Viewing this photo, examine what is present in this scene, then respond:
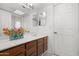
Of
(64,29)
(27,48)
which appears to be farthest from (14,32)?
(64,29)

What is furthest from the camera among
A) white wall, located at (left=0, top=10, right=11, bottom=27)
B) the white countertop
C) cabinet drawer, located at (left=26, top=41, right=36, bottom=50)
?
cabinet drawer, located at (left=26, top=41, right=36, bottom=50)

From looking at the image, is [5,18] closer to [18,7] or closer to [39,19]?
[18,7]

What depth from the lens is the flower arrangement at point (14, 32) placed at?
4.77 ft

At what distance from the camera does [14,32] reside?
154 cm

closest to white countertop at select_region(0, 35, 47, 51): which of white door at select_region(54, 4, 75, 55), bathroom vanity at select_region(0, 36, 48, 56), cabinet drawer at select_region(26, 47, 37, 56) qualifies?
bathroom vanity at select_region(0, 36, 48, 56)

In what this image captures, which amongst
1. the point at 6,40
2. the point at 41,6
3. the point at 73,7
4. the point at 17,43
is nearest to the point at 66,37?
the point at 73,7

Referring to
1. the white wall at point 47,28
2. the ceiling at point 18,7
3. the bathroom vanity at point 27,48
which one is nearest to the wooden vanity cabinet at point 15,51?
the bathroom vanity at point 27,48

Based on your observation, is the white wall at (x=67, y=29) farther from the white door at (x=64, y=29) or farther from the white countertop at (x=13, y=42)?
the white countertop at (x=13, y=42)

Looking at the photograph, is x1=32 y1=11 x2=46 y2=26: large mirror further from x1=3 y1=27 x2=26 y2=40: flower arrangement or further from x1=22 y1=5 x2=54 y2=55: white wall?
x1=3 y1=27 x2=26 y2=40: flower arrangement

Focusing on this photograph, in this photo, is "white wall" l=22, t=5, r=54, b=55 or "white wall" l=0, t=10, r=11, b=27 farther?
"white wall" l=22, t=5, r=54, b=55

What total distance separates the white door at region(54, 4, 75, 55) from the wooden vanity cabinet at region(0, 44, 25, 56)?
0.49m

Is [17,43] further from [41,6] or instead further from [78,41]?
[78,41]

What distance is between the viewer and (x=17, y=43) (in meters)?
1.39

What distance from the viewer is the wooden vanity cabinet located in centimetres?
129
